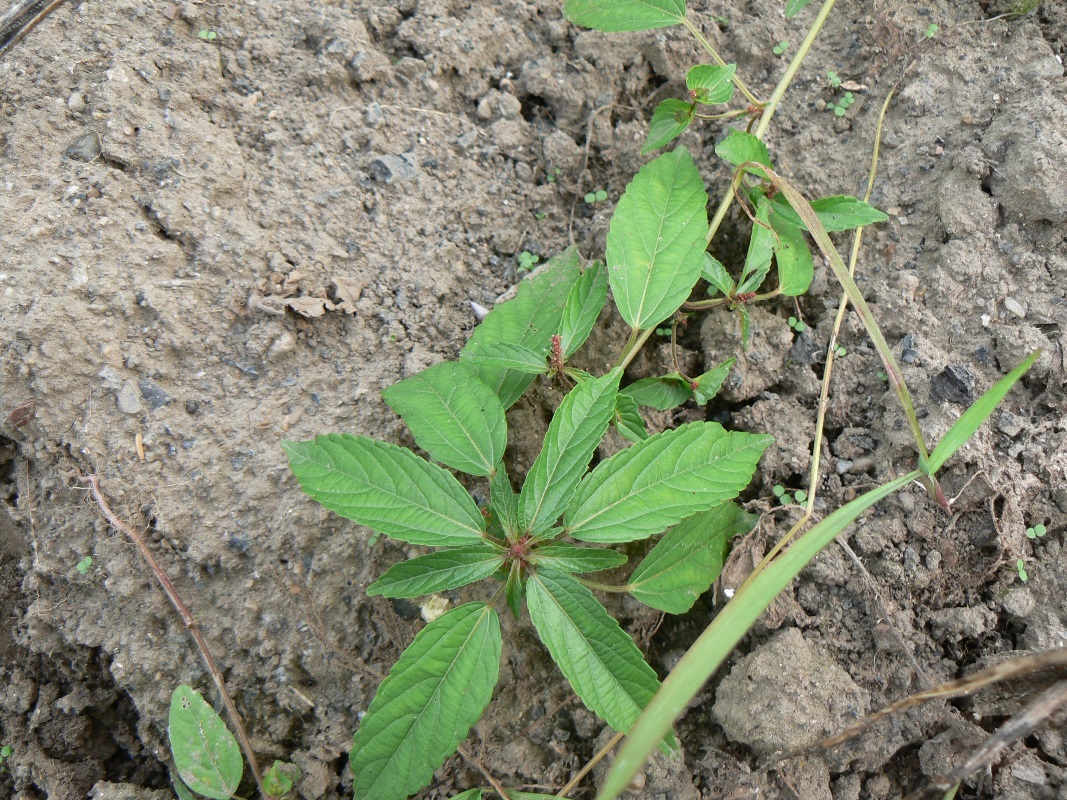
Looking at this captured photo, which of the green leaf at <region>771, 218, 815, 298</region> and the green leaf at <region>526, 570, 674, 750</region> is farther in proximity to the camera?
the green leaf at <region>771, 218, 815, 298</region>

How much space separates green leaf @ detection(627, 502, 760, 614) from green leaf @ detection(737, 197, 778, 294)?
0.65 m

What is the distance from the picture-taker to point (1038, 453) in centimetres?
179

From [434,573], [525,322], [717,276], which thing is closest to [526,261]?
[525,322]

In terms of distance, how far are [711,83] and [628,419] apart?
0.99 metres

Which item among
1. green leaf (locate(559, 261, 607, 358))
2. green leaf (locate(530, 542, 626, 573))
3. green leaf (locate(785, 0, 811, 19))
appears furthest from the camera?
green leaf (locate(785, 0, 811, 19))

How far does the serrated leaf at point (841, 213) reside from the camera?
194 centimetres

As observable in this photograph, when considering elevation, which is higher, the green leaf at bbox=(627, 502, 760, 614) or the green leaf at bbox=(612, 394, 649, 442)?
the green leaf at bbox=(612, 394, 649, 442)

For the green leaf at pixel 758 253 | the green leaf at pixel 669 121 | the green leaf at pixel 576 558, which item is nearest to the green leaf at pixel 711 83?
the green leaf at pixel 669 121

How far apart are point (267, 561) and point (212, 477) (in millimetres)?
275

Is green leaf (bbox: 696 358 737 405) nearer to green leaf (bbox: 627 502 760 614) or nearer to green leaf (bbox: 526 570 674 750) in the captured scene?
green leaf (bbox: 627 502 760 614)

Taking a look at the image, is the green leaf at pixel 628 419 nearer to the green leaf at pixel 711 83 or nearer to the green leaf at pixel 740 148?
the green leaf at pixel 740 148

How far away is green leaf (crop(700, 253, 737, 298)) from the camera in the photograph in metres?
1.99

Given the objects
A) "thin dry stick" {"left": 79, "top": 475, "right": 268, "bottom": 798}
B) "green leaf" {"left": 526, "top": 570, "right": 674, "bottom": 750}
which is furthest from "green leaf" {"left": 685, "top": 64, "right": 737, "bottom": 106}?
"thin dry stick" {"left": 79, "top": 475, "right": 268, "bottom": 798}

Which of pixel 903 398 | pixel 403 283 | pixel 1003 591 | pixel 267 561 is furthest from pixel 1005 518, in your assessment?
pixel 267 561
